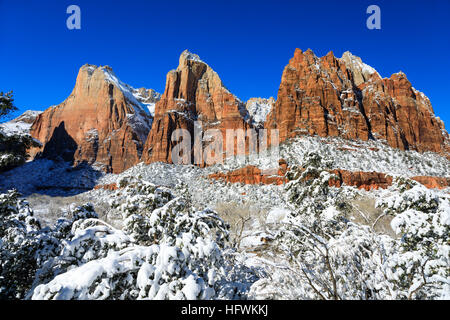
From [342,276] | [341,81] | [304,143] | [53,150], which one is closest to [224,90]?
[341,81]

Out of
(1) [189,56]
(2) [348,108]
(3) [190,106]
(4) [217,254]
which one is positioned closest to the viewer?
(4) [217,254]

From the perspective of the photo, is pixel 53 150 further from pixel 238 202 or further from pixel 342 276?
pixel 342 276

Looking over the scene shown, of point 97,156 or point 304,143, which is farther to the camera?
point 97,156

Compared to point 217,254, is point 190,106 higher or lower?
higher

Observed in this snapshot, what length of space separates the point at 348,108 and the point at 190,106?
2736 inches

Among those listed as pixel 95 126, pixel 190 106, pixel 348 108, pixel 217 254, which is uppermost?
pixel 190 106

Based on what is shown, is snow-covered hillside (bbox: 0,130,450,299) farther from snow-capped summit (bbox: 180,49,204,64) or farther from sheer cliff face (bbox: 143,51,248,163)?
snow-capped summit (bbox: 180,49,204,64)

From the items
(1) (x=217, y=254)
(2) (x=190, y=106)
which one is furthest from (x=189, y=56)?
(1) (x=217, y=254)

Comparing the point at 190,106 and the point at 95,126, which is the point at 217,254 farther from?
the point at 95,126

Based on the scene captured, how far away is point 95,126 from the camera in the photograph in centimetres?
12012

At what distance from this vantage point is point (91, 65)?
5285 inches

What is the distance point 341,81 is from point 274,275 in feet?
326

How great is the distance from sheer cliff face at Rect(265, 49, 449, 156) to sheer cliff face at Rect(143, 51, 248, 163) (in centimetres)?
2748

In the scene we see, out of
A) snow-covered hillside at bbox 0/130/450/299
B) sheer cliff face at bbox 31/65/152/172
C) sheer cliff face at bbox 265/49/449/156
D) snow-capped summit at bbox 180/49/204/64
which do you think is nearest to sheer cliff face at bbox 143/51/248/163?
snow-capped summit at bbox 180/49/204/64
